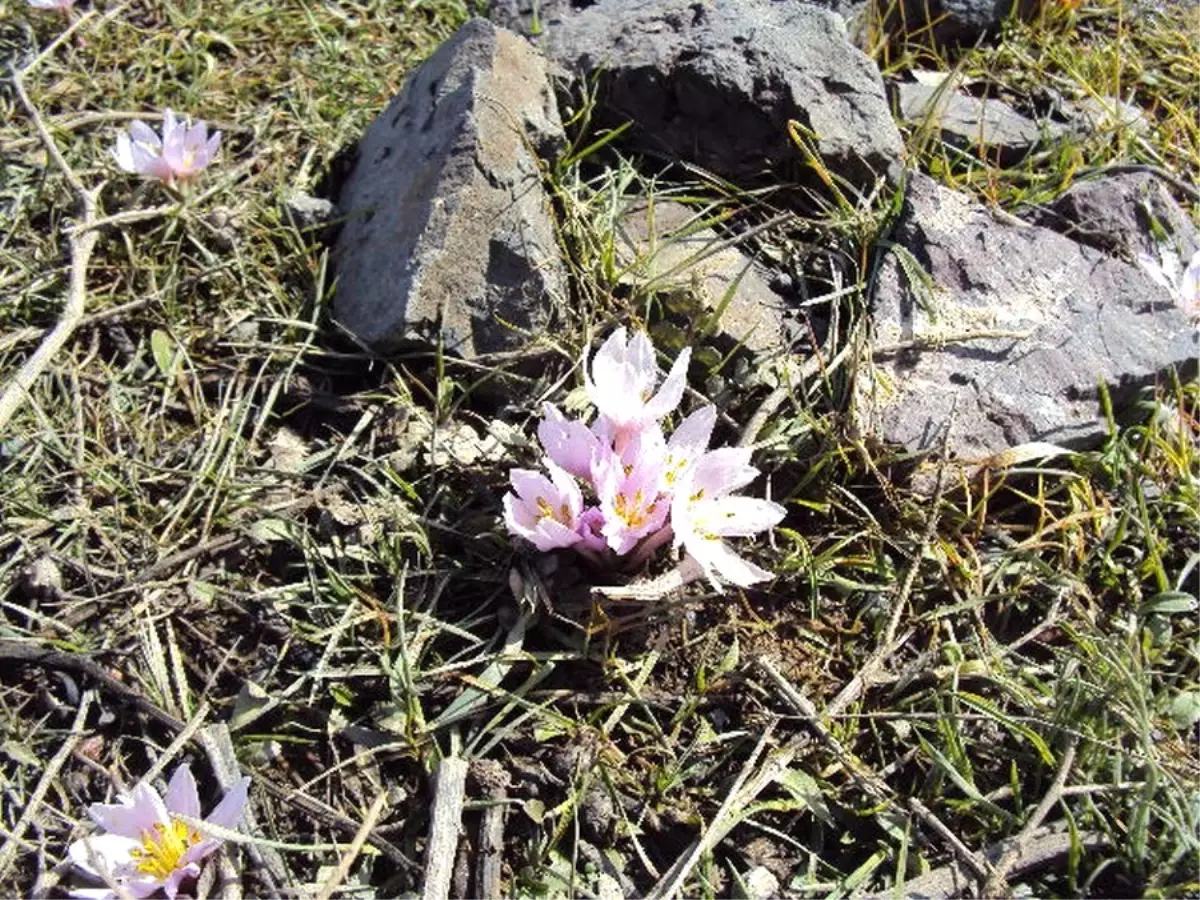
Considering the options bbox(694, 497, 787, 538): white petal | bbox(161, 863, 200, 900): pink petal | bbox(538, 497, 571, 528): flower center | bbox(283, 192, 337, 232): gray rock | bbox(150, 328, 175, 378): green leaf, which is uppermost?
bbox(283, 192, 337, 232): gray rock

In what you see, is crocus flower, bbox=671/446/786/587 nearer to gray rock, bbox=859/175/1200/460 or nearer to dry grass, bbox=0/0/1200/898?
dry grass, bbox=0/0/1200/898

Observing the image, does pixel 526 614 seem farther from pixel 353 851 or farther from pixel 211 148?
pixel 211 148

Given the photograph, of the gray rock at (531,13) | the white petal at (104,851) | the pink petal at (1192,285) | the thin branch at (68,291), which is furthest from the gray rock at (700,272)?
the white petal at (104,851)

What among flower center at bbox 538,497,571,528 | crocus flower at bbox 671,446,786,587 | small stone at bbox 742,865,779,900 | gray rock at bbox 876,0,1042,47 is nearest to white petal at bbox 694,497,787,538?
crocus flower at bbox 671,446,786,587

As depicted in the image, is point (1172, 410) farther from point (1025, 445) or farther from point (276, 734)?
point (276, 734)

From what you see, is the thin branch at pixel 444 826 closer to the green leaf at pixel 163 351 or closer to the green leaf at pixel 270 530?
the green leaf at pixel 270 530

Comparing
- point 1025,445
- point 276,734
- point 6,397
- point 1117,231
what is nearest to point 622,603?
point 276,734

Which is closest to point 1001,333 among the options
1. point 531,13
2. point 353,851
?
point 531,13
